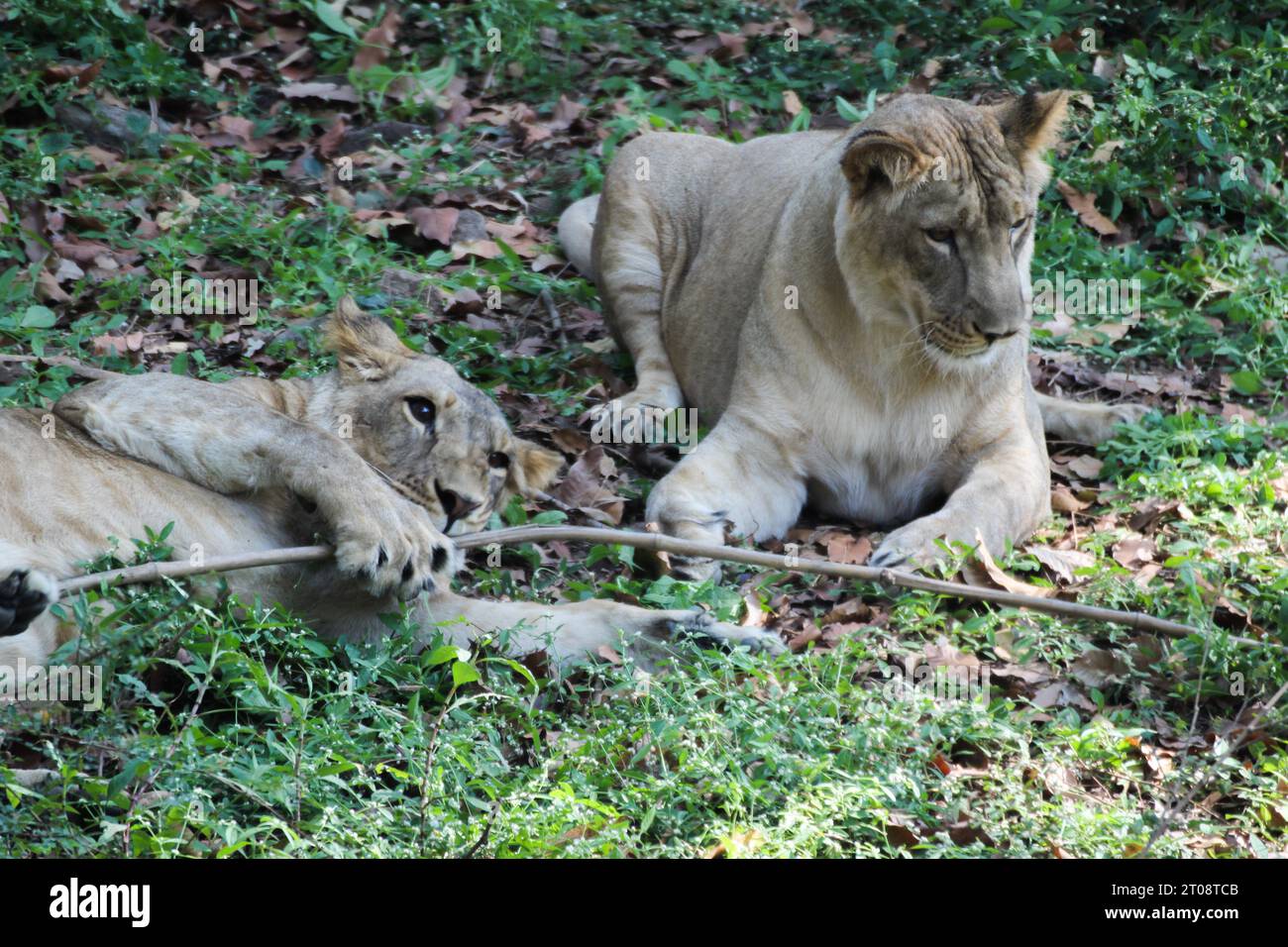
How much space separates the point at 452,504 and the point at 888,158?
180cm

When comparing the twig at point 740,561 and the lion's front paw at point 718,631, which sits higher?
the twig at point 740,561

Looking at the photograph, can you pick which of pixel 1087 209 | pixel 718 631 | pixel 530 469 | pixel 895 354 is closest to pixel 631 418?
pixel 530 469

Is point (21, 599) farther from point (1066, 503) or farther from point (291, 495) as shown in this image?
point (1066, 503)

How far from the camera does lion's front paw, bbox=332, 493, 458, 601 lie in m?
4.12

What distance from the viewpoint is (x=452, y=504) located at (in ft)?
15.6


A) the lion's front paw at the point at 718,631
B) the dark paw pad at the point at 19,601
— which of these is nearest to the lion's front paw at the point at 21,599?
the dark paw pad at the point at 19,601

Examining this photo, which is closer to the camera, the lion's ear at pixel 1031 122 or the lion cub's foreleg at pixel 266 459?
the lion cub's foreleg at pixel 266 459

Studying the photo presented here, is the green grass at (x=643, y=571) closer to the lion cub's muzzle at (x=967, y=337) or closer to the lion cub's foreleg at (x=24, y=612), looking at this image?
the lion cub's foreleg at (x=24, y=612)

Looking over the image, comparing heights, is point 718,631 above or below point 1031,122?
below

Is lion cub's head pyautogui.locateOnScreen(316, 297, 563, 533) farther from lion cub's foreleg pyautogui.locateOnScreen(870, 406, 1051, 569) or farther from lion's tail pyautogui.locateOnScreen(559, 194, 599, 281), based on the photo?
lion's tail pyautogui.locateOnScreen(559, 194, 599, 281)

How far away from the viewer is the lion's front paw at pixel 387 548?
4.12 meters

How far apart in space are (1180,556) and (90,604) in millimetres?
3278
